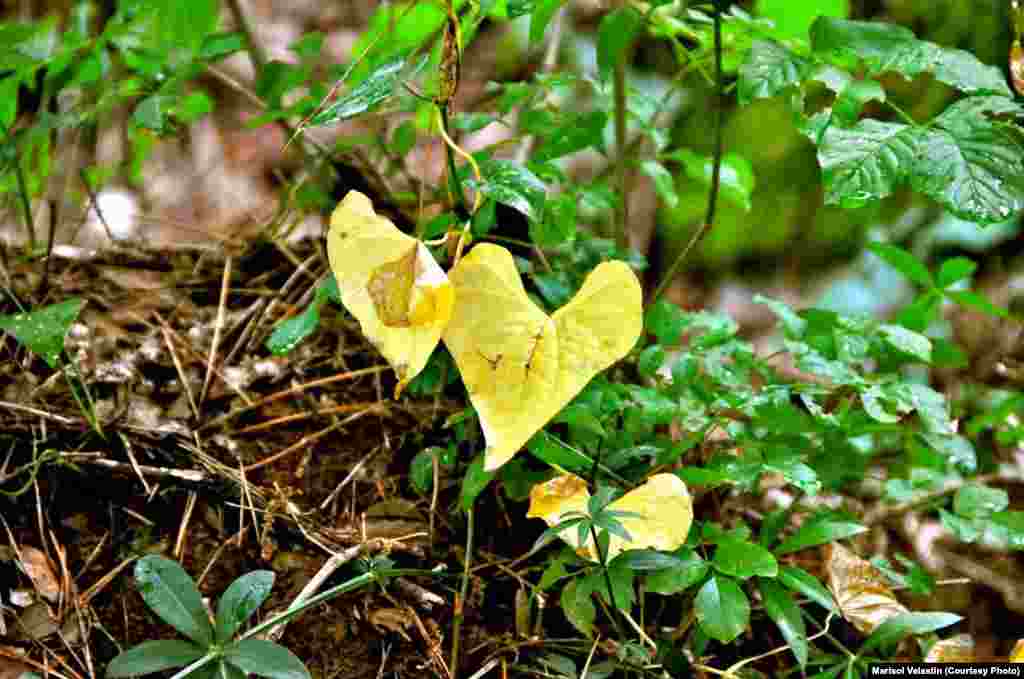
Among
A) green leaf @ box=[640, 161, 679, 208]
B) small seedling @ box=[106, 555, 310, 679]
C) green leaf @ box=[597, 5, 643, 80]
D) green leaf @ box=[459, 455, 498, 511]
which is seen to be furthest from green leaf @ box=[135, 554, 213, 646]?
green leaf @ box=[640, 161, 679, 208]

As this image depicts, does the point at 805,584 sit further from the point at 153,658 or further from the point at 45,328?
the point at 45,328

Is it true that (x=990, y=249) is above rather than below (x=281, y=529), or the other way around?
below

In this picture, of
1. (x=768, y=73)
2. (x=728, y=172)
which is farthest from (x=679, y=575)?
(x=728, y=172)

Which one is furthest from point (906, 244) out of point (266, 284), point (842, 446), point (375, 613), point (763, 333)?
point (375, 613)

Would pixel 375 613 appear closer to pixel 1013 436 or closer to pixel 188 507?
pixel 188 507

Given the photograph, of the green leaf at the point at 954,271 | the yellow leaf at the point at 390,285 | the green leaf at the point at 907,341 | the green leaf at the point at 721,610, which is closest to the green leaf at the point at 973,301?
the green leaf at the point at 954,271
